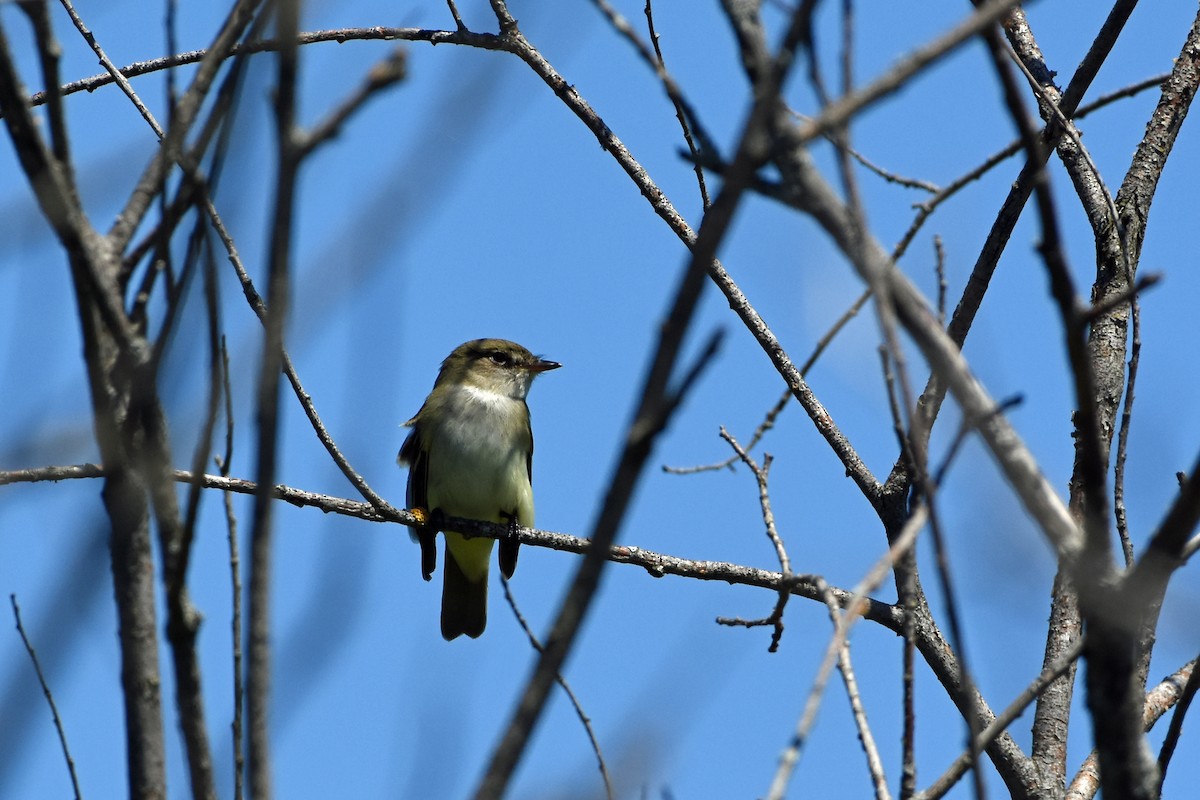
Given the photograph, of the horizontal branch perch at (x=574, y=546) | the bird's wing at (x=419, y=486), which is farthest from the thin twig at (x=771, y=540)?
the bird's wing at (x=419, y=486)

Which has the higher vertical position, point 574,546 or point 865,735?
point 574,546

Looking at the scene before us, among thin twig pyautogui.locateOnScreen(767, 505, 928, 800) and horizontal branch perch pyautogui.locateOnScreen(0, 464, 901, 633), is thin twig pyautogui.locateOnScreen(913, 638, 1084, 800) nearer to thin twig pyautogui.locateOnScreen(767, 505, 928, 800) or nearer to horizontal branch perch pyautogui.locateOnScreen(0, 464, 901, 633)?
thin twig pyautogui.locateOnScreen(767, 505, 928, 800)

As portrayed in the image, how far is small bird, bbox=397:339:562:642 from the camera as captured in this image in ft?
28.7

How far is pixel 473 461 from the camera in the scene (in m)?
8.78

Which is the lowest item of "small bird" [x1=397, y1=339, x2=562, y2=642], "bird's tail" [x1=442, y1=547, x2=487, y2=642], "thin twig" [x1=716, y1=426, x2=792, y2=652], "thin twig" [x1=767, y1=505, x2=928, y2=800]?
"thin twig" [x1=767, y1=505, x2=928, y2=800]

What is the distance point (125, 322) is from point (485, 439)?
6.92m

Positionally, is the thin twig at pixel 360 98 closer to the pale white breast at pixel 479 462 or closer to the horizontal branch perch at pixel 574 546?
the horizontal branch perch at pixel 574 546

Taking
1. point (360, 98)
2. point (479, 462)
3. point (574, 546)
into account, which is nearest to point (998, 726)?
point (360, 98)

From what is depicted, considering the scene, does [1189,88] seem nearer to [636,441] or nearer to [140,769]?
[636,441]

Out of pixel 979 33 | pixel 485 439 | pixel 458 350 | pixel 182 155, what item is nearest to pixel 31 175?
pixel 182 155

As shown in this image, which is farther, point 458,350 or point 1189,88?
point 458,350

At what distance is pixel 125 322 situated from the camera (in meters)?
2.06

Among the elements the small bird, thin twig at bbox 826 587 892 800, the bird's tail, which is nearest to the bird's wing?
the small bird

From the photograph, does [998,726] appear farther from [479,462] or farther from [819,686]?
[479,462]
